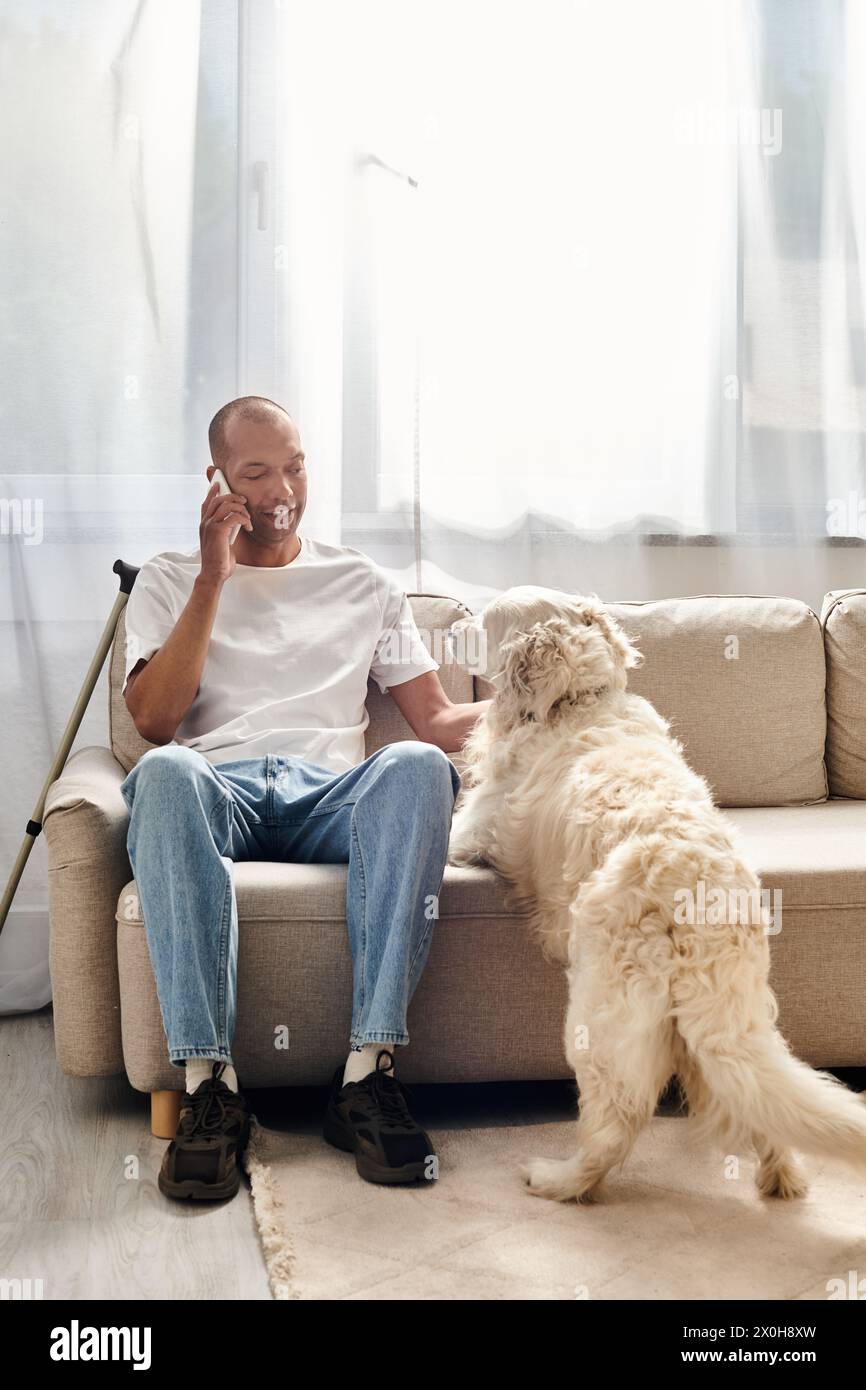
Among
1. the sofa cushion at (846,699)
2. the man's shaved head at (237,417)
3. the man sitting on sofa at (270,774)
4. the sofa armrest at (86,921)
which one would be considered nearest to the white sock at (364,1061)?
the man sitting on sofa at (270,774)

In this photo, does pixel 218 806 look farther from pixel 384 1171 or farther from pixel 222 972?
pixel 384 1171

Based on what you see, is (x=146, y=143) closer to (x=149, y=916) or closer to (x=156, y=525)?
(x=156, y=525)

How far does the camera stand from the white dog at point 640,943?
59.9 inches

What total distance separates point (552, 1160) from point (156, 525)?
1.79 meters

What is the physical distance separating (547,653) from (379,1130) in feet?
2.50

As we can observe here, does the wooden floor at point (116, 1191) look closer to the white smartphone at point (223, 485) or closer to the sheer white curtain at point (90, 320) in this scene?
the sheer white curtain at point (90, 320)

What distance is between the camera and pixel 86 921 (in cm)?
204

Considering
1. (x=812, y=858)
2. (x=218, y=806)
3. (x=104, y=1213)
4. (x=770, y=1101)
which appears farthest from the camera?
(x=812, y=858)

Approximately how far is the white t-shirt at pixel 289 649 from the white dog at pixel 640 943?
53 cm

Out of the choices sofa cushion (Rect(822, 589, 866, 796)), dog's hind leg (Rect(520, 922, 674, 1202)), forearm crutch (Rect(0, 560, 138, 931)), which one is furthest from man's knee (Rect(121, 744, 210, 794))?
sofa cushion (Rect(822, 589, 866, 796))

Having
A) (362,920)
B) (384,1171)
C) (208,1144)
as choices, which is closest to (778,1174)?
(384,1171)

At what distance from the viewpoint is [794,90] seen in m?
3.17

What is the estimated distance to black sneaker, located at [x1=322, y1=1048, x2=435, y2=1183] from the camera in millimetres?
1774
